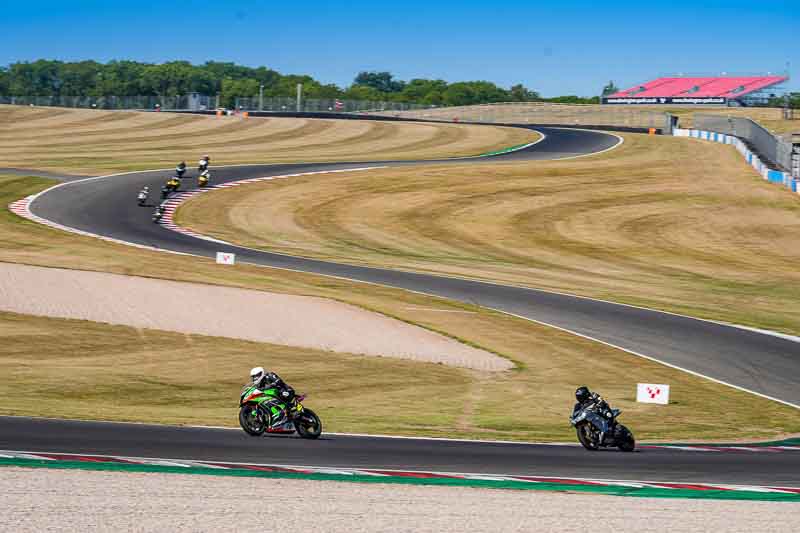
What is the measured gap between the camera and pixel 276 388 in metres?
18.6

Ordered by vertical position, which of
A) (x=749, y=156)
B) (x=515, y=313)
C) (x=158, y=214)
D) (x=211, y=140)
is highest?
(x=749, y=156)

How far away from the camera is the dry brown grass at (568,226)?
41.5 metres

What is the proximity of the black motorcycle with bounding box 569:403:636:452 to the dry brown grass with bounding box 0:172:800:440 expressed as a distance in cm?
153

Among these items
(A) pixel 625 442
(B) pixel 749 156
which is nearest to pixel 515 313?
(A) pixel 625 442

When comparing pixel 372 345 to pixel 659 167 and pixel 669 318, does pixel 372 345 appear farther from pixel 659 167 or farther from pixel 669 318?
pixel 659 167

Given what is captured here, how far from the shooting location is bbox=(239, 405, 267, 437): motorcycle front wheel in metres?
18.3

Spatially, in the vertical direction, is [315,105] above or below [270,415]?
above

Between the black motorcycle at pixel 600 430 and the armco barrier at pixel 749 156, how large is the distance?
154 ft

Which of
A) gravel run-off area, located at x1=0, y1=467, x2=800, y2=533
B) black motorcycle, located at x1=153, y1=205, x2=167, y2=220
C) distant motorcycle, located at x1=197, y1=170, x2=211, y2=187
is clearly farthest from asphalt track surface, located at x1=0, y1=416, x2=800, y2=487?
distant motorcycle, located at x1=197, y1=170, x2=211, y2=187

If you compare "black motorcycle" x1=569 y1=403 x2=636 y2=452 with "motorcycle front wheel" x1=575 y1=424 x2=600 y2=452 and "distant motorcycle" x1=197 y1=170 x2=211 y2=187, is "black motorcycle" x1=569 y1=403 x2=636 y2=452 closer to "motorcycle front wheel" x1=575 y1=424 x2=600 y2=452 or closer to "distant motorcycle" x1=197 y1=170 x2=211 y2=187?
"motorcycle front wheel" x1=575 y1=424 x2=600 y2=452

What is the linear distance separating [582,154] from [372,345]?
5461 centimetres

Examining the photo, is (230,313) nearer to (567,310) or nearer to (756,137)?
(567,310)

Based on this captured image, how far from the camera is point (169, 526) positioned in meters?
12.7

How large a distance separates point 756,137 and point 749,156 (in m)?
4.33
